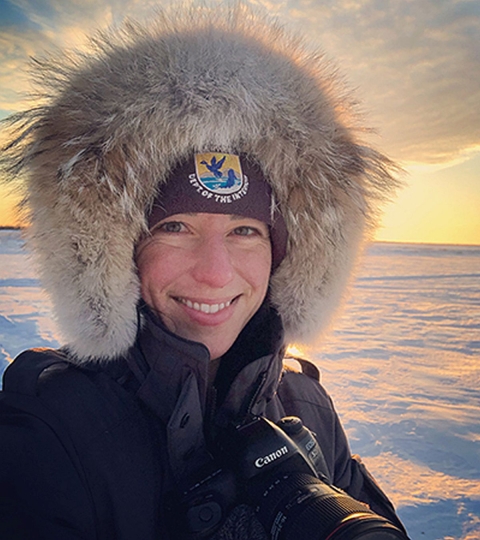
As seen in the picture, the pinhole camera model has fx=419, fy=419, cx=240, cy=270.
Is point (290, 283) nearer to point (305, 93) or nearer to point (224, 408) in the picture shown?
point (224, 408)

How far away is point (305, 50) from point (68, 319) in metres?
1.09

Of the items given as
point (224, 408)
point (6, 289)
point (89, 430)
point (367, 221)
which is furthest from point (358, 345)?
point (6, 289)

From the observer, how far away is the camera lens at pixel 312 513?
70cm

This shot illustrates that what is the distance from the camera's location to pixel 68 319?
3.69ft

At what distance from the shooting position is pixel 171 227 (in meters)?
Result: 1.19

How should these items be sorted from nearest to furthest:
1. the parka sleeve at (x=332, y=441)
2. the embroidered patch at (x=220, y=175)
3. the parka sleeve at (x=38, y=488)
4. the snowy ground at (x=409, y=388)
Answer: the parka sleeve at (x=38, y=488), the embroidered patch at (x=220, y=175), the parka sleeve at (x=332, y=441), the snowy ground at (x=409, y=388)

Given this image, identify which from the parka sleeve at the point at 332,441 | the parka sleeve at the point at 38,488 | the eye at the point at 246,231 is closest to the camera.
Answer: the parka sleeve at the point at 38,488

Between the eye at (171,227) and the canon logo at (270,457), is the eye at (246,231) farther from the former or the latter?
the canon logo at (270,457)

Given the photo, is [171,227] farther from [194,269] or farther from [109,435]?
[109,435]

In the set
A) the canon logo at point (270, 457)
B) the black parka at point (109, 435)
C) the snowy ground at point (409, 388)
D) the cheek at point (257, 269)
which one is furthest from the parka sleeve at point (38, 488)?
the cheek at point (257, 269)

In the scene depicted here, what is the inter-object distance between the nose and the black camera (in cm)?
39

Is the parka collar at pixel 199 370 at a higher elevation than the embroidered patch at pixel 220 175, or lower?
lower

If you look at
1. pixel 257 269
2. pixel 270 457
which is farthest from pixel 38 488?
pixel 257 269

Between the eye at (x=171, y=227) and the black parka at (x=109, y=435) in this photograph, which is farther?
the eye at (x=171, y=227)
